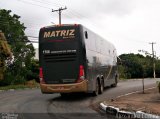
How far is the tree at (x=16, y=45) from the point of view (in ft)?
157

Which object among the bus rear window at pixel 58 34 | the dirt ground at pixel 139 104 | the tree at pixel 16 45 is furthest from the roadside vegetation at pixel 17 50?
the dirt ground at pixel 139 104

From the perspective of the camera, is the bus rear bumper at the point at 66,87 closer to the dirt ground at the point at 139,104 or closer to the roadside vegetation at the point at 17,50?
the dirt ground at the point at 139,104

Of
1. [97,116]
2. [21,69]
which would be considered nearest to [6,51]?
[21,69]

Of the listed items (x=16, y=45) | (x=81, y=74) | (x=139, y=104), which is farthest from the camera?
(x=16, y=45)

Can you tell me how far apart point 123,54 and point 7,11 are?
59484mm

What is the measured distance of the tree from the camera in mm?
47844

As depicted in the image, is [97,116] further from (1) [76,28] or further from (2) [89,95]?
→ (2) [89,95]

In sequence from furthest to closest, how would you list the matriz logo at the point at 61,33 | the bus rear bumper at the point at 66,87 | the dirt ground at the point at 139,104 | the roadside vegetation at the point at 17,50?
the roadside vegetation at the point at 17,50 → the matriz logo at the point at 61,33 → the bus rear bumper at the point at 66,87 → the dirt ground at the point at 139,104

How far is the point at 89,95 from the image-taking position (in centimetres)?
2327

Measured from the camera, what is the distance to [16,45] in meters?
48.8

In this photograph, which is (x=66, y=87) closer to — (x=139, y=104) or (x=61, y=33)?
(x=61, y=33)

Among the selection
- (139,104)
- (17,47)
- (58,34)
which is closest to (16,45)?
(17,47)

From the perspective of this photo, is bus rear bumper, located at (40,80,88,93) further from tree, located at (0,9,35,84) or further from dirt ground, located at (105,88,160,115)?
tree, located at (0,9,35,84)

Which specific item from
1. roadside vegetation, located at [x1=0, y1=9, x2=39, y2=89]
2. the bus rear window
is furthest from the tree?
the bus rear window
